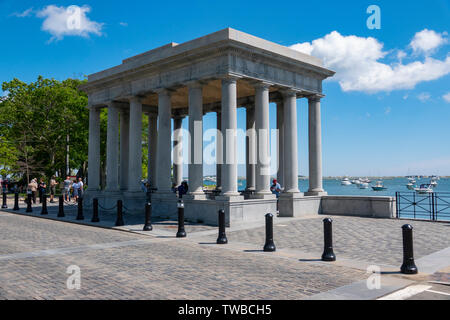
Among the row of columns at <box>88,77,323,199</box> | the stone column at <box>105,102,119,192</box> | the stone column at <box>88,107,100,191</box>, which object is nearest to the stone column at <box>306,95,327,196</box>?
the row of columns at <box>88,77,323,199</box>

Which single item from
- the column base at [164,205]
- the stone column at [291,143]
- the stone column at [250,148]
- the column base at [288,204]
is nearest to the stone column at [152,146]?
the stone column at [250,148]

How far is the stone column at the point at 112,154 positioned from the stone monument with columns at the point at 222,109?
0.07 meters

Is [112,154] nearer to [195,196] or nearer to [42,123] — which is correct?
[195,196]

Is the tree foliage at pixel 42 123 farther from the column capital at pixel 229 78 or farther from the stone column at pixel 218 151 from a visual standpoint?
the column capital at pixel 229 78

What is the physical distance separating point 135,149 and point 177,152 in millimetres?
6741

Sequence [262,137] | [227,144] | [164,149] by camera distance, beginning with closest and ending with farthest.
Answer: [227,144], [262,137], [164,149]

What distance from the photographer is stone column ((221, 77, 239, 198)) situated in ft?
59.8

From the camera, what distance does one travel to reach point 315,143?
77.3ft

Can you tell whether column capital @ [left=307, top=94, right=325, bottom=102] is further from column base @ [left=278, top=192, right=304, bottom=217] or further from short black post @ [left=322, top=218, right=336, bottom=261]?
short black post @ [left=322, top=218, right=336, bottom=261]

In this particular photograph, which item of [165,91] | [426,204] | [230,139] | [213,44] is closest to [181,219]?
[230,139]

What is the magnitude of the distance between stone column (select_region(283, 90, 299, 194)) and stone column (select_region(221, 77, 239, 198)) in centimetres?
454

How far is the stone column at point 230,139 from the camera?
18.2 meters

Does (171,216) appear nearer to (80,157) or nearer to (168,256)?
(168,256)

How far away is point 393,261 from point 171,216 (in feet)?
42.7
